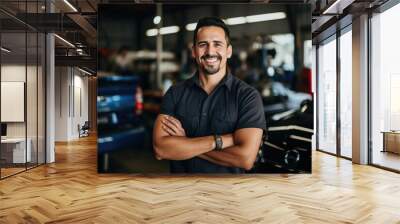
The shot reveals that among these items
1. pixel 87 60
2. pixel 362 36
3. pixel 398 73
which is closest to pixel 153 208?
pixel 398 73

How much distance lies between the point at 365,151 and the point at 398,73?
178 centimetres

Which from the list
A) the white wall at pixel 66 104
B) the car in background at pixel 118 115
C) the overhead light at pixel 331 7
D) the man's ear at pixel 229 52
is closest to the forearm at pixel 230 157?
the car in background at pixel 118 115

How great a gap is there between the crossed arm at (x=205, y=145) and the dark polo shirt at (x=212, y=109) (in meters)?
0.08

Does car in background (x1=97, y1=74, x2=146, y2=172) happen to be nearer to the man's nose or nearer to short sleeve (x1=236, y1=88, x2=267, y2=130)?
the man's nose

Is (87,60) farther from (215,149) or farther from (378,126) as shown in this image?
(378,126)

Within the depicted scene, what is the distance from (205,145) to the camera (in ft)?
19.2

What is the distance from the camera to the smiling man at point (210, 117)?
585 centimetres

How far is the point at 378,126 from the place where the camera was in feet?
24.7

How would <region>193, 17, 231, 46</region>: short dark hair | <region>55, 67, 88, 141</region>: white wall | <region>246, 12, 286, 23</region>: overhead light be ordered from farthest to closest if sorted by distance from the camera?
<region>55, 67, 88, 141</region>: white wall → <region>246, 12, 286, 23</region>: overhead light → <region>193, 17, 231, 46</region>: short dark hair

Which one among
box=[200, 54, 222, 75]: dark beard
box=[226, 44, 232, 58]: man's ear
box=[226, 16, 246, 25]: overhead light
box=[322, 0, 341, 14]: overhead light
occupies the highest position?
box=[322, 0, 341, 14]: overhead light

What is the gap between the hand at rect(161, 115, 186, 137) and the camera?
5891mm

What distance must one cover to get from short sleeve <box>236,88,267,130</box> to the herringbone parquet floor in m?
0.87

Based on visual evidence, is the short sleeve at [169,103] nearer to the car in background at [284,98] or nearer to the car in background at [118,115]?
the car in background at [118,115]

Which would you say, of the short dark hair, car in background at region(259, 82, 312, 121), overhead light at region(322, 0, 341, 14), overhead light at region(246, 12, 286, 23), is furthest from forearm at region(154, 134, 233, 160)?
overhead light at region(322, 0, 341, 14)
